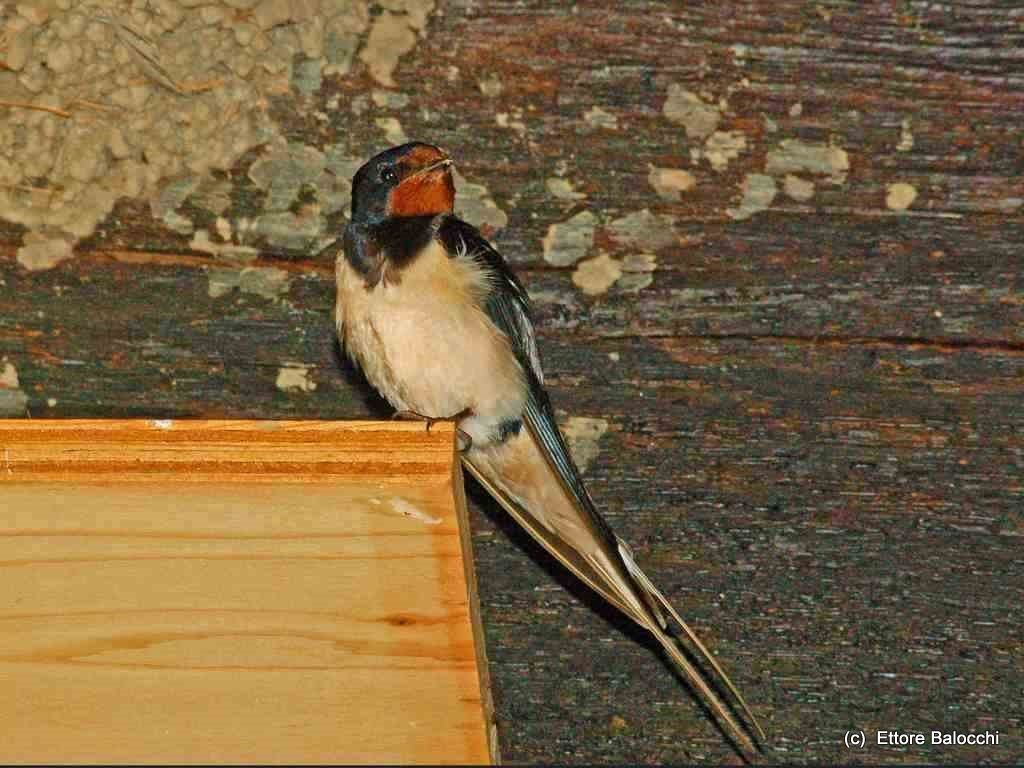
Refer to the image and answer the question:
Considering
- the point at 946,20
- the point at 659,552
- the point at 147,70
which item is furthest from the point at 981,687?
the point at 147,70

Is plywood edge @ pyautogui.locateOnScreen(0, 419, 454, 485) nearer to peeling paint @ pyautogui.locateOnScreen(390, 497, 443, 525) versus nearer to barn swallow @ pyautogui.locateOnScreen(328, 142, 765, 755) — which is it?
peeling paint @ pyautogui.locateOnScreen(390, 497, 443, 525)

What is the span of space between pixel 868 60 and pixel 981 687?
995 mm

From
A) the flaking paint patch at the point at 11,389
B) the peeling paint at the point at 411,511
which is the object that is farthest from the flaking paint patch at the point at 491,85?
the peeling paint at the point at 411,511

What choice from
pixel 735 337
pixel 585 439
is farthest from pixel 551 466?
pixel 735 337

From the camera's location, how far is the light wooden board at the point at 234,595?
2008 mm

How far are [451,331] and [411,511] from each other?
73 centimetres

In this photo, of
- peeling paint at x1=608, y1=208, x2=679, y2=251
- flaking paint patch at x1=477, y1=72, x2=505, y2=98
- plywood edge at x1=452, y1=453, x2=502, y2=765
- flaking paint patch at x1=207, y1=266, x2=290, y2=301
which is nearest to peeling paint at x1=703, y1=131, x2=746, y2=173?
peeling paint at x1=608, y1=208, x2=679, y2=251

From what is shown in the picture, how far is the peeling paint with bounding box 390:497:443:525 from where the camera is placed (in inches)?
79.3

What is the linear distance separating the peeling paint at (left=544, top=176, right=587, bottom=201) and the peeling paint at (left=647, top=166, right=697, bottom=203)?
0.12 metres

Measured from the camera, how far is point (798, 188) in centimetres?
277

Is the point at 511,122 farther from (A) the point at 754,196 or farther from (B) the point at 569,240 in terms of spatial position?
(A) the point at 754,196

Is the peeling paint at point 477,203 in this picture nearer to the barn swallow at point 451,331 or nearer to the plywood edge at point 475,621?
the barn swallow at point 451,331

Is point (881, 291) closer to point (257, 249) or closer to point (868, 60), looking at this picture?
point (868, 60)

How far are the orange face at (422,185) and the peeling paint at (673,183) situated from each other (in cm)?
33
